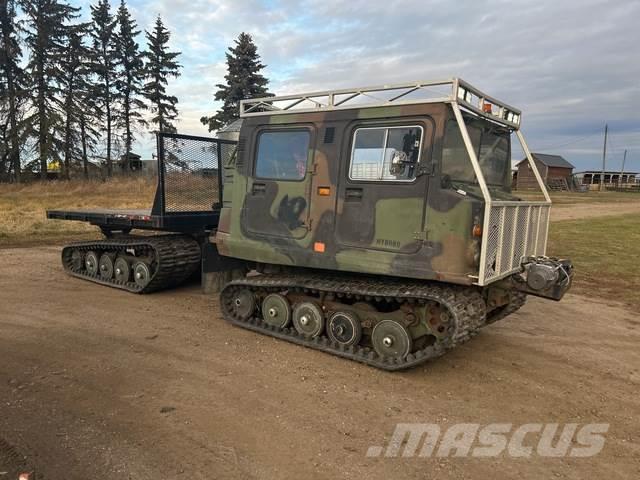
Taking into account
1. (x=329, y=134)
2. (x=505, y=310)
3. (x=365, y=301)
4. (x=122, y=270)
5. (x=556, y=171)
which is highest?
(x=556, y=171)

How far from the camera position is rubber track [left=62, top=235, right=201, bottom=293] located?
782 centimetres

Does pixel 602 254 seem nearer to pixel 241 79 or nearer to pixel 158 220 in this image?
pixel 158 220

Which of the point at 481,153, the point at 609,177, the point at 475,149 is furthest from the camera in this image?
the point at 609,177

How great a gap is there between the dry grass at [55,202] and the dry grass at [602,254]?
12.9m

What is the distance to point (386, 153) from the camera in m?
5.01

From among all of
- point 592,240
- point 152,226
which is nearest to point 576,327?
point 152,226

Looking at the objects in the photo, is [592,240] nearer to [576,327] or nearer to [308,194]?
[576,327]

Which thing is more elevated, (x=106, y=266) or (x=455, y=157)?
(x=455, y=157)

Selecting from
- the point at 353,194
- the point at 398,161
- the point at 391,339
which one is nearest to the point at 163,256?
the point at 353,194

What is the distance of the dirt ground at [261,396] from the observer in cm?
339

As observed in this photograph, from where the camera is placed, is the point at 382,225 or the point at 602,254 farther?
the point at 602,254

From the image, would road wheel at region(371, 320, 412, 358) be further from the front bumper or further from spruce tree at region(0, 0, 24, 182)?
spruce tree at region(0, 0, 24, 182)

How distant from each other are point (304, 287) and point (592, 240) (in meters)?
12.8

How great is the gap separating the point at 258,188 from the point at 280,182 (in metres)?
0.36
